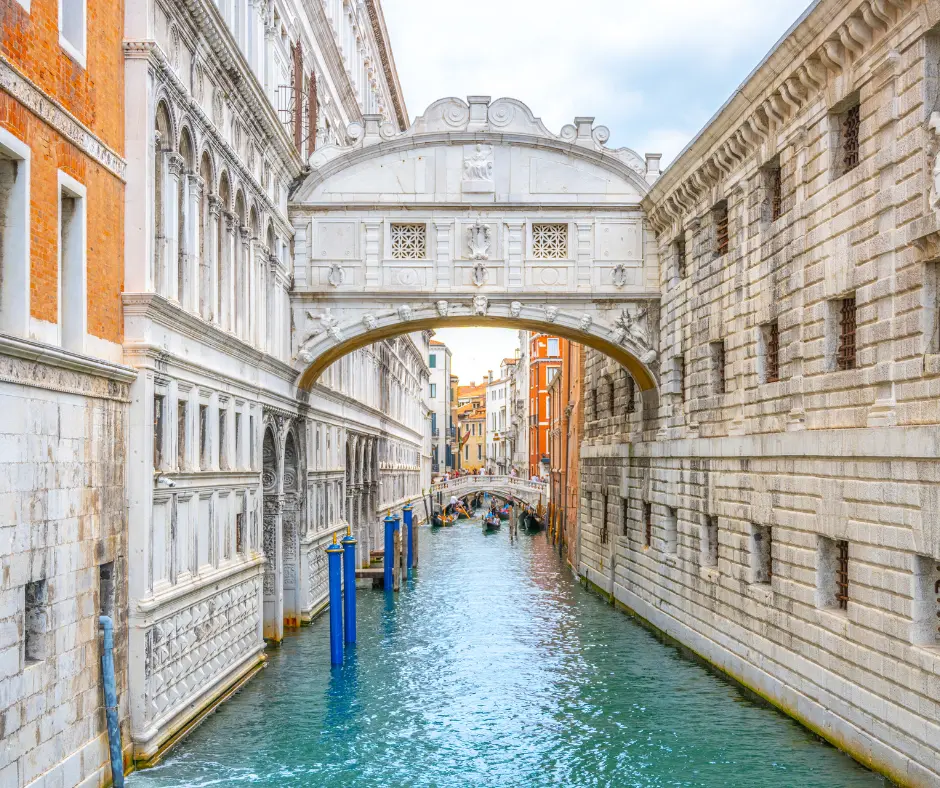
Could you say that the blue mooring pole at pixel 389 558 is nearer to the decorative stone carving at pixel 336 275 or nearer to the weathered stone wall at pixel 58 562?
the decorative stone carving at pixel 336 275

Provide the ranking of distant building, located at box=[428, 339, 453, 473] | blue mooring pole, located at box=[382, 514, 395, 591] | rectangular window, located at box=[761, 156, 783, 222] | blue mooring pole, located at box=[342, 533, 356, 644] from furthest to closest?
1. distant building, located at box=[428, 339, 453, 473]
2. blue mooring pole, located at box=[382, 514, 395, 591]
3. blue mooring pole, located at box=[342, 533, 356, 644]
4. rectangular window, located at box=[761, 156, 783, 222]

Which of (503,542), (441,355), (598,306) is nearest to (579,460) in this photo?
(598,306)

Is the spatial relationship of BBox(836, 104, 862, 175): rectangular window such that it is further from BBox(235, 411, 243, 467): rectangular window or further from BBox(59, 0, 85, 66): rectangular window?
BBox(235, 411, 243, 467): rectangular window

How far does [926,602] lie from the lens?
1021cm

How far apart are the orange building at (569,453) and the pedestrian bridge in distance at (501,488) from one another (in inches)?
323

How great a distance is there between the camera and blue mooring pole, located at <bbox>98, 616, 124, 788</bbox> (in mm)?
10031

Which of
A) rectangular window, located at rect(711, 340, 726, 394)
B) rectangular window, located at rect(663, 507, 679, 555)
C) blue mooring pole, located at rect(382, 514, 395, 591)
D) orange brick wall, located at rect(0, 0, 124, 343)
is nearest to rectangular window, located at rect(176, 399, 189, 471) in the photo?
orange brick wall, located at rect(0, 0, 124, 343)

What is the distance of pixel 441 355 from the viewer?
88125mm

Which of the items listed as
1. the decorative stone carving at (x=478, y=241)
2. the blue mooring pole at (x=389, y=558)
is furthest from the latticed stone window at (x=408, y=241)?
the blue mooring pole at (x=389, y=558)

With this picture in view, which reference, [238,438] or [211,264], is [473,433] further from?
[211,264]

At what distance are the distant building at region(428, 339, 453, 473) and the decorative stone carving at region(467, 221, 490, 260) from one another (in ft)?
208

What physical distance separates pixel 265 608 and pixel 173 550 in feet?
21.9

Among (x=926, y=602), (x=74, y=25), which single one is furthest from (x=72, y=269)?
(x=926, y=602)

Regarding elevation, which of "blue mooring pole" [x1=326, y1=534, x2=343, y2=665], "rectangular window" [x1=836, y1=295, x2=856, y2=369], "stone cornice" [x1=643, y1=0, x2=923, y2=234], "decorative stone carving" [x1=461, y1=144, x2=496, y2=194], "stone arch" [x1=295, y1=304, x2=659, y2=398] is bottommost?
"blue mooring pole" [x1=326, y1=534, x2=343, y2=665]
